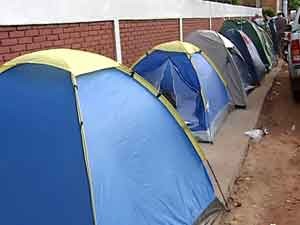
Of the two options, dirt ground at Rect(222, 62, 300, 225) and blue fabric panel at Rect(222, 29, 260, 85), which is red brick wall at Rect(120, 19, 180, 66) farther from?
dirt ground at Rect(222, 62, 300, 225)

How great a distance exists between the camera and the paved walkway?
573cm

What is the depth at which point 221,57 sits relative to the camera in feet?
29.5

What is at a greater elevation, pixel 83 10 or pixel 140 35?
pixel 83 10

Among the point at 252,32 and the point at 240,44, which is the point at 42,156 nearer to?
the point at 240,44

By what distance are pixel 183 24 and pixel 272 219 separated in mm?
7773

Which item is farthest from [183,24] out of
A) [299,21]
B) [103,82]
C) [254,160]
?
[103,82]

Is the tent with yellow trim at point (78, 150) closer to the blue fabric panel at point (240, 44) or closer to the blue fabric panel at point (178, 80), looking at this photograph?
the blue fabric panel at point (178, 80)

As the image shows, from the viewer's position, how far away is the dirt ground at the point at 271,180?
462 centimetres

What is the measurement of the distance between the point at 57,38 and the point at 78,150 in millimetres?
2594

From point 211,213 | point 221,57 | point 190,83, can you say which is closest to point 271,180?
point 211,213

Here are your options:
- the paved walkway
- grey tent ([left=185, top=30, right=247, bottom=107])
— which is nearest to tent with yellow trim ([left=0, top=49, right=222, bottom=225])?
the paved walkway

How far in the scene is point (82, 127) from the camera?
11.1 feet

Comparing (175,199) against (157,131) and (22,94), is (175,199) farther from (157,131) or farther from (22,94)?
(22,94)

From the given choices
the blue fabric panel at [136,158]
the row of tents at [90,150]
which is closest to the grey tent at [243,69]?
the blue fabric panel at [136,158]
